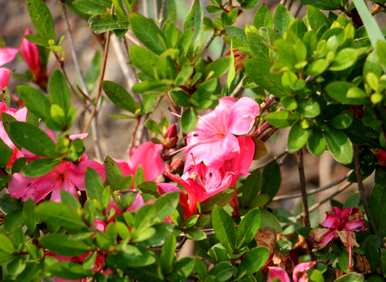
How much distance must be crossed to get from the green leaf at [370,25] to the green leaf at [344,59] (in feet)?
0.11

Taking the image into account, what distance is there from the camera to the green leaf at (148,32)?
1.21 metres

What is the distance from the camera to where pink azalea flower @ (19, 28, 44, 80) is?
6.29ft

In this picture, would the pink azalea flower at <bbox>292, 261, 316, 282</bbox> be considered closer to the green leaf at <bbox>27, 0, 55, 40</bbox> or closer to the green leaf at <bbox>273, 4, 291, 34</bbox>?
the green leaf at <bbox>273, 4, 291, 34</bbox>

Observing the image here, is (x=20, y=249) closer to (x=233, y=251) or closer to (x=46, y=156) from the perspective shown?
(x=46, y=156)

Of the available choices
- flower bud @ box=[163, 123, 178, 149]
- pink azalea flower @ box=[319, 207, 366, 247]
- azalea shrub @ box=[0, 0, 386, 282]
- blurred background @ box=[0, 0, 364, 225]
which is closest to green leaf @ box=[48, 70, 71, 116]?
azalea shrub @ box=[0, 0, 386, 282]

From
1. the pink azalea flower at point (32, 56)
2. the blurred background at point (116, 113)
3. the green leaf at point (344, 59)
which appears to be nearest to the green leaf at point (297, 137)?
the green leaf at point (344, 59)

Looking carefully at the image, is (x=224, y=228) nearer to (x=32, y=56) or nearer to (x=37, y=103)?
(x=37, y=103)

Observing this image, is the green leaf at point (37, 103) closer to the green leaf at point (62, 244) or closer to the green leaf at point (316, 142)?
the green leaf at point (62, 244)

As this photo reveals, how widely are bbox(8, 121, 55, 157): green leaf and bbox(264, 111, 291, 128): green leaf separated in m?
0.32

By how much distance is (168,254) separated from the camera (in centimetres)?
116

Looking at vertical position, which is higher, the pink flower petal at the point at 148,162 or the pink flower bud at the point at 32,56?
the pink flower petal at the point at 148,162

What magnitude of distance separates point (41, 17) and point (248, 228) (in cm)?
60

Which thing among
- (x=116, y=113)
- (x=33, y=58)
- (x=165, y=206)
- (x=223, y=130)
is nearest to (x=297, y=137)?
(x=223, y=130)

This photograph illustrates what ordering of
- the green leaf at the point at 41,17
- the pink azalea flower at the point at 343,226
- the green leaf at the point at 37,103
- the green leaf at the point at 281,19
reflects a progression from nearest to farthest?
1. the green leaf at the point at 37,103
2. the green leaf at the point at 281,19
3. the pink azalea flower at the point at 343,226
4. the green leaf at the point at 41,17
